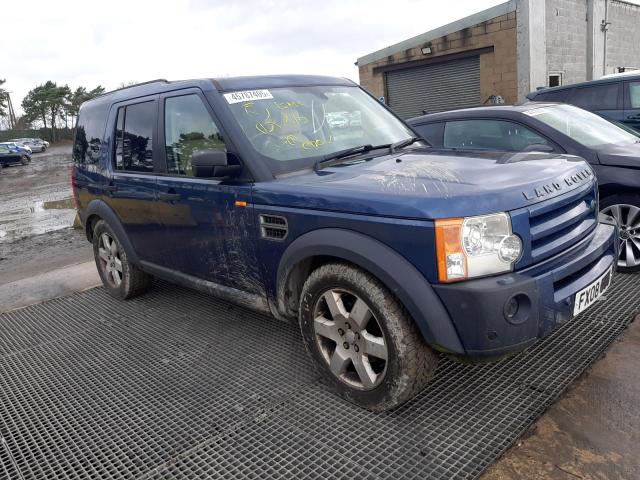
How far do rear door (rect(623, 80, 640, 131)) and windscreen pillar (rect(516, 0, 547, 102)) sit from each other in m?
6.99

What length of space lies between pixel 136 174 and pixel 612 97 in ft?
22.3

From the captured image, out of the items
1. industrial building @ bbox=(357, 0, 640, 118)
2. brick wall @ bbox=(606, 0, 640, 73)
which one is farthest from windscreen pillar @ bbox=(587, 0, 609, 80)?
brick wall @ bbox=(606, 0, 640, 73)

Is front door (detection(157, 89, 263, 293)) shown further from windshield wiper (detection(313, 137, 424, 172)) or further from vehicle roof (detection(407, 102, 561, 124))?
vehicle roof (detection(407, 102, 561, 124))

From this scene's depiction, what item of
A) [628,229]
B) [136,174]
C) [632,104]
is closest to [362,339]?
[136,174]

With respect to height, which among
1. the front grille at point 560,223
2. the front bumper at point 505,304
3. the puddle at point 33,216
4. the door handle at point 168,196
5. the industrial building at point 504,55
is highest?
the industrial building at point 504,55

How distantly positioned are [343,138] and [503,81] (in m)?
13.1

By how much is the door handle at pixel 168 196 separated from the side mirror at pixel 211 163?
27.4 inches

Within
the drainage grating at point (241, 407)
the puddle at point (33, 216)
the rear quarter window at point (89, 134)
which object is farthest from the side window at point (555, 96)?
the puddle at point (33, 216)

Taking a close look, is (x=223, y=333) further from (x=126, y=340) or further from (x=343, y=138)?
(x=343, y=138)

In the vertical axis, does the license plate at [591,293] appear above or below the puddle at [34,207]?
above

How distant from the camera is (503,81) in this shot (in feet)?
49.0

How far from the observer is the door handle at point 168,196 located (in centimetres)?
374

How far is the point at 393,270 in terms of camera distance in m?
2.44

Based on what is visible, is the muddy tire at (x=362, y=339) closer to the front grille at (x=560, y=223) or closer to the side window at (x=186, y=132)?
the front grille at (x=560, y=223)
